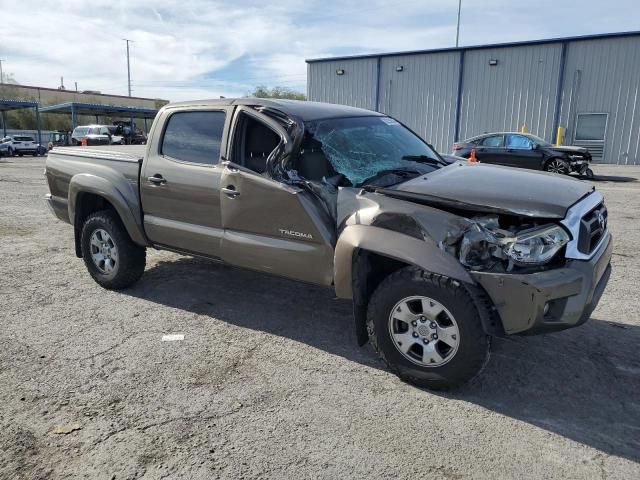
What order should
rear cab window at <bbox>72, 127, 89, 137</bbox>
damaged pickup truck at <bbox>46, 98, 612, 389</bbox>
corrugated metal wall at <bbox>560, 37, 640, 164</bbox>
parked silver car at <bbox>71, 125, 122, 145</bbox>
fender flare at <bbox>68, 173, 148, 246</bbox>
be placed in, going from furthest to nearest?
rear cab window at <bbox>72, 127, 89, 137</bbox> → parked silver car at <bbox>71, 125, 122, 145</bbox> → corrugated metal wall at <bbox>560, 37, 640, 164</bbox> → fender flare at <bbox>68, 173, 148, 246</bbox> → damaged pickup truck at <bbox>46, 98, 612, 389</bbox>

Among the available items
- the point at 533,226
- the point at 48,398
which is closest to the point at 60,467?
the point at 48,398

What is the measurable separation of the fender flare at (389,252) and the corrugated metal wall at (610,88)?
22.4 m

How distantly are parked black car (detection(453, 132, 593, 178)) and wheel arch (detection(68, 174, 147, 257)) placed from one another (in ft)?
41.9

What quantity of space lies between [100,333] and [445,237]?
115 inches

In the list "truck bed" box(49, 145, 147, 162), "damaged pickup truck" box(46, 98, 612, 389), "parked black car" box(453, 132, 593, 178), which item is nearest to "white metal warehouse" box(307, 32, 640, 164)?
"parked black car" box(453, 132, 593, 178)

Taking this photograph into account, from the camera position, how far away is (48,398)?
10.7 ft

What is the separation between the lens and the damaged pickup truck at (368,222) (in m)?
3.01

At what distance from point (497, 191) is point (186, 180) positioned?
8.48ft

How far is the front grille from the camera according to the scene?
3.12 meters

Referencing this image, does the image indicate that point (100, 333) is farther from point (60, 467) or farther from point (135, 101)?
point (135, 101)

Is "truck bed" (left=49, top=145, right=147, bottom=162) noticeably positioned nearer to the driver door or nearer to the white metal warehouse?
the driver door

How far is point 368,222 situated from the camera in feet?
11.1

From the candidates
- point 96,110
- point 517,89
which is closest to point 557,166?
point 517,89

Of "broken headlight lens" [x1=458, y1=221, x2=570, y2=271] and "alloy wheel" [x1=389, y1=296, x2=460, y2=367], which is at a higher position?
"broken headlight lens" [x1=458, y1=221, x2=570, y2=271]
